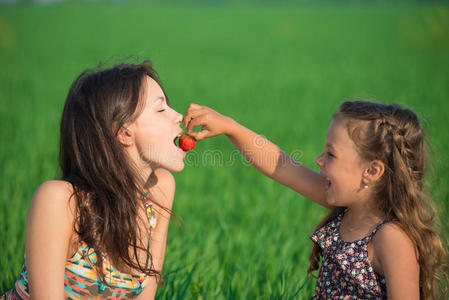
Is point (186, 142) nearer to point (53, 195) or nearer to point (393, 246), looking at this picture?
point (53, 195)

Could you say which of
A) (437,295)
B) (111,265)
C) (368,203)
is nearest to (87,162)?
(111,265)

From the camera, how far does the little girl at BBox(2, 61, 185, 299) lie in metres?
1.60

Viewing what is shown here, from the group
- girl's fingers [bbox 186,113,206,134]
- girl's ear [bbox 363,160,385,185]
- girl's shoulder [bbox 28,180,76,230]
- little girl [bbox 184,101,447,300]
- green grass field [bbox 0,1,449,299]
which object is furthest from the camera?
green grass field [bbox 0,1,449,299]

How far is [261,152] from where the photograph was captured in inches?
84.7

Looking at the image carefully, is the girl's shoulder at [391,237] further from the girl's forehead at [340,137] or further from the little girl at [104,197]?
the little girl at [104,197]

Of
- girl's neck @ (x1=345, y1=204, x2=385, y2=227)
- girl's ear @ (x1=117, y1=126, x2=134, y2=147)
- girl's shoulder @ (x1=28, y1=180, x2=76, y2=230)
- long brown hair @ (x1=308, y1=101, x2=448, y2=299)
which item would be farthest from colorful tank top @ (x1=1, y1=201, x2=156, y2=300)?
long brown hair @ (x1=308, y1=101, x2=448, y2=299)

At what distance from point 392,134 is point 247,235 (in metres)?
2.02

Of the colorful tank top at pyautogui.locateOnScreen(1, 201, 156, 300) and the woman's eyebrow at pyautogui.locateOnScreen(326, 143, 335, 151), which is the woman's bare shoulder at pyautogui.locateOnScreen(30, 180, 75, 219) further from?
the woman's eyebrow at pyautogui.locateOnScreen(326, 143, 335, 151)

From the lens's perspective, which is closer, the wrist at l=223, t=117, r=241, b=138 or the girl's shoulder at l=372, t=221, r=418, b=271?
the girl's shoulder at l=372, t=221, r=418, b=271

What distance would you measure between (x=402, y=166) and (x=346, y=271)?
45 cm

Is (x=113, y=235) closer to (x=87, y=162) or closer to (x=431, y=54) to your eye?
(x=87, y=162)

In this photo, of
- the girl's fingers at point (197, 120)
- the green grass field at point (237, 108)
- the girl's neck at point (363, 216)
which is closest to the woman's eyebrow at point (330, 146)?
the girl's neck at point (363, 216)

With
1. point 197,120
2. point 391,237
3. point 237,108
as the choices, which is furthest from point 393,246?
point 237,108

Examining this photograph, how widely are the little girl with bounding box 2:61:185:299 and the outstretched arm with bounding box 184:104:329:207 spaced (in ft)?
0.51
